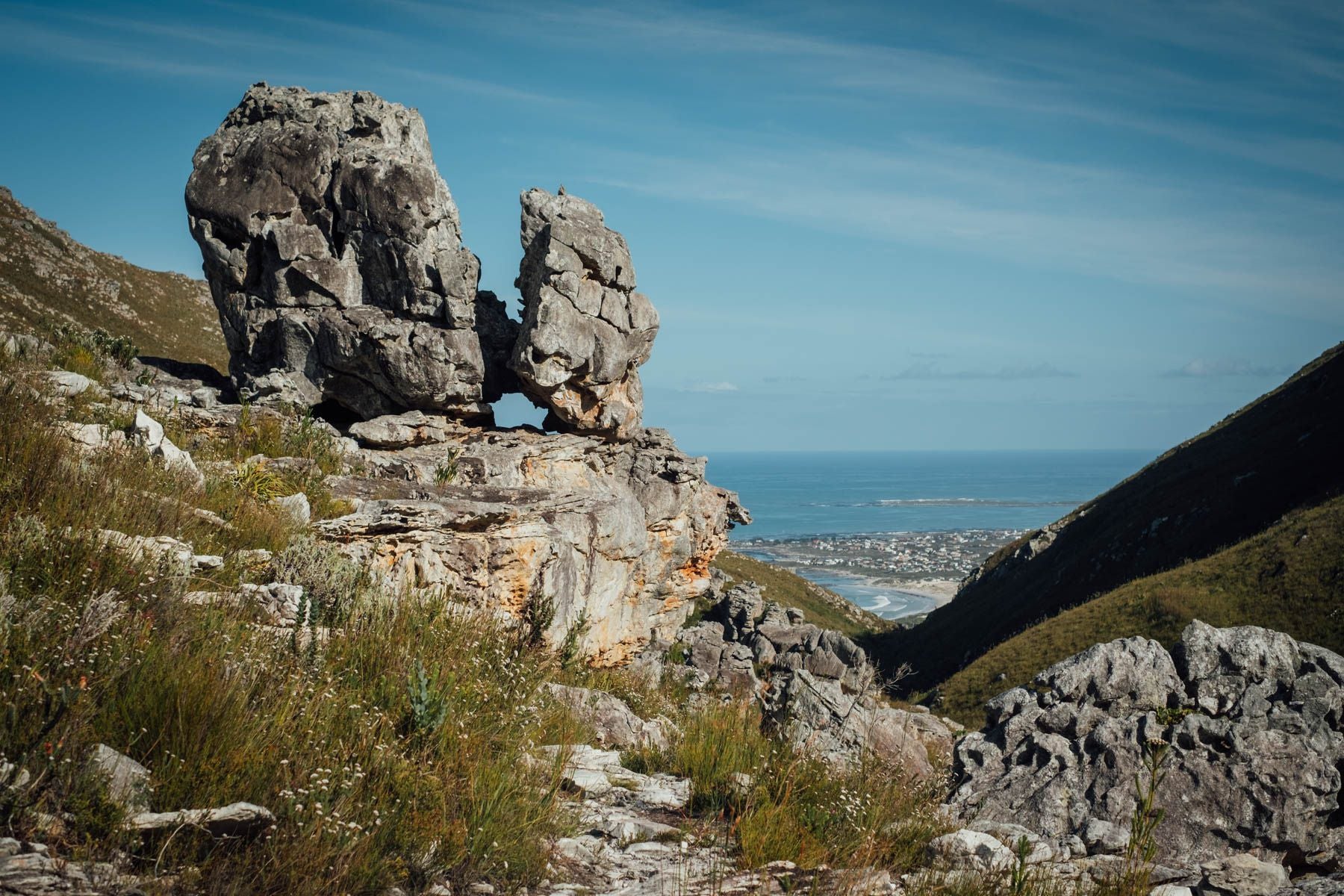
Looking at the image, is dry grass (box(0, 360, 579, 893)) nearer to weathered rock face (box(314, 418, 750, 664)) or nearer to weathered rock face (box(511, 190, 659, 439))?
weathered rock face (box(314, 418, 750, 664))

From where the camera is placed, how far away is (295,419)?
58.6 ft

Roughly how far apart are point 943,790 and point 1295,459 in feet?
229

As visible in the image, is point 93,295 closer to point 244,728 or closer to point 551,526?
point 551,526

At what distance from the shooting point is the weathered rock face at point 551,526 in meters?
11.8

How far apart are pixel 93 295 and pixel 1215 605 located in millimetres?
86969

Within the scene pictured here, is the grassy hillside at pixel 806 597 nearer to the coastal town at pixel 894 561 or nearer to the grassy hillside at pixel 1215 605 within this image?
the grassy hillside at pixel 1215 605

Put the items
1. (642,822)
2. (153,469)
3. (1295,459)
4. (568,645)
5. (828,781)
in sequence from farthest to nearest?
(1295,459) < (568,645) < (153,469) < (828,781) < (642,822)

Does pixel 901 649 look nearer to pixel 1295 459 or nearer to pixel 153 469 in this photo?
pixel 1295 459

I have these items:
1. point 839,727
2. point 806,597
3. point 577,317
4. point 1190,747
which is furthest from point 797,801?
point 806,597

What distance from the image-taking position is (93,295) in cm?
6525

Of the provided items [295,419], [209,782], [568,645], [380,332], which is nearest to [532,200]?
[380,332]

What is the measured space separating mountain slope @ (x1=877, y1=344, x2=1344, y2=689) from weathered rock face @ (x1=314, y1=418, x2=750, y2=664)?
29.5 meters

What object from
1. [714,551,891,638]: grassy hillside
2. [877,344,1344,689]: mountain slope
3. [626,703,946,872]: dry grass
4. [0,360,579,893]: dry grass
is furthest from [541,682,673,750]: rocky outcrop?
[714,551,891,638]: grassy hillside

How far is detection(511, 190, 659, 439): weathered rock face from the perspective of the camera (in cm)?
3388
